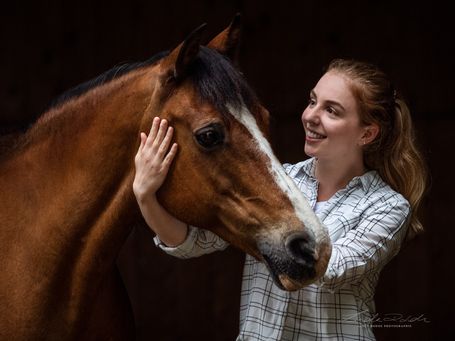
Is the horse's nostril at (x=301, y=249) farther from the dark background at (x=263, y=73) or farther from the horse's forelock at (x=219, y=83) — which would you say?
the dark background at (x=263, y=73)

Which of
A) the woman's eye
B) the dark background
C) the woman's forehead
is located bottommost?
the dark background

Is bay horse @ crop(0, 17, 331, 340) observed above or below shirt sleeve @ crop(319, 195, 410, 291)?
above

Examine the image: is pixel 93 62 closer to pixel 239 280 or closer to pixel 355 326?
pixel 239 280

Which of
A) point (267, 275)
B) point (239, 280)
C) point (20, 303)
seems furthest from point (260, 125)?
point (239, 280)

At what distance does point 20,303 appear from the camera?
226cm

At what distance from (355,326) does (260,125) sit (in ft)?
2.34

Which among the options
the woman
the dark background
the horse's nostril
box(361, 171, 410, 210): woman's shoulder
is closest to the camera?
the horse's nostril

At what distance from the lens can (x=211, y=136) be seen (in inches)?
82.8

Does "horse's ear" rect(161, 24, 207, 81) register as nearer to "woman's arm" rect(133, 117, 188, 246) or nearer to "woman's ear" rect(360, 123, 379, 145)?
"woman's arm" rect(133, 117, 188, 246)

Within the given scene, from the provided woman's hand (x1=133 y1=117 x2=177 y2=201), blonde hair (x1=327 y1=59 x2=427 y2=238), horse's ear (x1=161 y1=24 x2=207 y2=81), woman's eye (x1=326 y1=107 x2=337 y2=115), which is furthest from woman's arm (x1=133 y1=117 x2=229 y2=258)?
blonde hair (x1=327 y1=59 x2=427 y2=238)

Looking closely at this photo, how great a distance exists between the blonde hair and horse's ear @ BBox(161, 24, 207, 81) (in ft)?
2.15

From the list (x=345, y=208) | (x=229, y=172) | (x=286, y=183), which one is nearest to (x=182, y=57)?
(x=229, y=172)

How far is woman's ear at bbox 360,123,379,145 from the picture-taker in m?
2.58

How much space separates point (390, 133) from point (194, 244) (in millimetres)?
786
